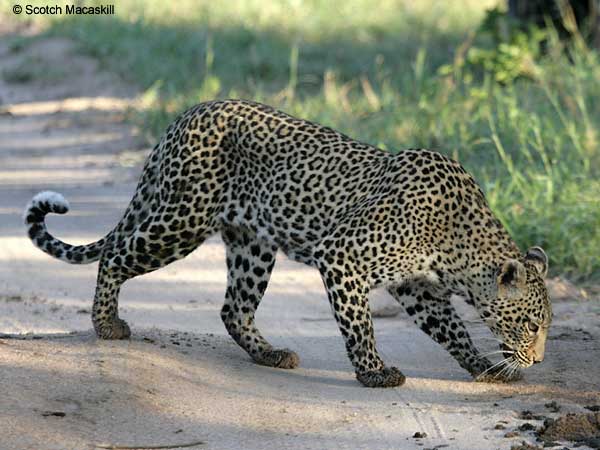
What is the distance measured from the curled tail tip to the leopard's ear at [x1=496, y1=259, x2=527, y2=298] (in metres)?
2.37

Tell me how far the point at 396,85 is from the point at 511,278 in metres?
8.67

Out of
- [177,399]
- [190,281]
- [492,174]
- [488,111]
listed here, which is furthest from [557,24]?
[177,399]

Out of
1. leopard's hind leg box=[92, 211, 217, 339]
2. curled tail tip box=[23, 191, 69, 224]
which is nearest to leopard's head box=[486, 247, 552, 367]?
leopard's hind leg box=[92, 211, 217, 339]

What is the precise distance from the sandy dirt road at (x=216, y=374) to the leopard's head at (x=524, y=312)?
0.20 m

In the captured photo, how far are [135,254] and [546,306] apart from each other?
2.15 m

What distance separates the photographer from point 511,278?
20.1 feet

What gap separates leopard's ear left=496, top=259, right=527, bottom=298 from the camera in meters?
6.09

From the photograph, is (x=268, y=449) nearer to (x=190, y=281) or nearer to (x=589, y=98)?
(x=190, y=281)

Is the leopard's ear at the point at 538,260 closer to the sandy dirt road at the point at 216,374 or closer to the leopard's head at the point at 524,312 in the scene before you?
the leopard's head at the point at 524,312

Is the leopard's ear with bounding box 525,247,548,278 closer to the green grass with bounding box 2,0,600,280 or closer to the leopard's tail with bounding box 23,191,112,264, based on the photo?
the green grass with bounding box 2,0,600,280

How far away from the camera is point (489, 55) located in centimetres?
1394

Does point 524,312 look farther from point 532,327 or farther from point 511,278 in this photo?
point 511,278

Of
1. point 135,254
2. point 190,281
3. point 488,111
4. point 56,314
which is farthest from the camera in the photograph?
point 488,111

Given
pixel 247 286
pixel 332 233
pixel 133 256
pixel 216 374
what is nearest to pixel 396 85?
pixel 247 286
